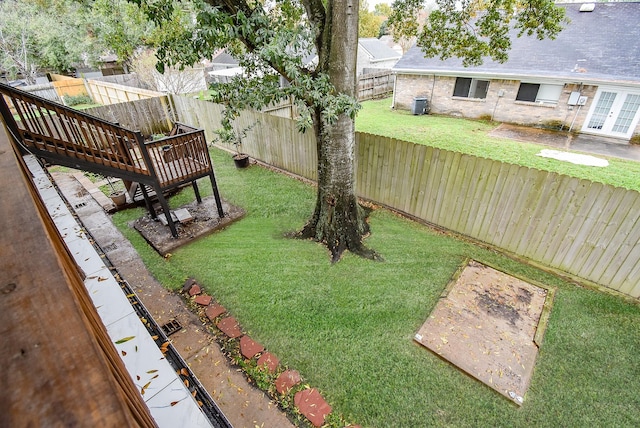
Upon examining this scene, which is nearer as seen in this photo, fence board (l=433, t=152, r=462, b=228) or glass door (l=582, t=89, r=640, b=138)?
fence board (l=433, t=152, r=462, b=228)

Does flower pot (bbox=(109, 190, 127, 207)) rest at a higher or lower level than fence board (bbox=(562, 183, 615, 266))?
lower

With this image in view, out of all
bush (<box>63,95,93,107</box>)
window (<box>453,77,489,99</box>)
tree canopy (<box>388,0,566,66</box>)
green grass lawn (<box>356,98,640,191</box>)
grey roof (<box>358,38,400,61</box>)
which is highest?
tree canopy (<box>388,0,566,66</box>)

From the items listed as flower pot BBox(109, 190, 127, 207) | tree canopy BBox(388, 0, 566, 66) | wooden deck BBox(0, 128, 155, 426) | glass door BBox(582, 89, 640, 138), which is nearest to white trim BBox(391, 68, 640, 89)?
glass door BBox(582, 89, 640, 138)

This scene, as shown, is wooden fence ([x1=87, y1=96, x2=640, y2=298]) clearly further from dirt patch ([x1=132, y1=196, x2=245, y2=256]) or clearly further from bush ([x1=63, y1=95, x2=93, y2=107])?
bush ([x1=63, y1=95, x2=93, y2=107])

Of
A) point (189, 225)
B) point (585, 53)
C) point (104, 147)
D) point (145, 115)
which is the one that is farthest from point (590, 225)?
point (145, 115)

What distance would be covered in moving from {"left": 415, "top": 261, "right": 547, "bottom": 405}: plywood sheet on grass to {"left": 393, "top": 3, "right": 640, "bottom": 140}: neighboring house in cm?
1153

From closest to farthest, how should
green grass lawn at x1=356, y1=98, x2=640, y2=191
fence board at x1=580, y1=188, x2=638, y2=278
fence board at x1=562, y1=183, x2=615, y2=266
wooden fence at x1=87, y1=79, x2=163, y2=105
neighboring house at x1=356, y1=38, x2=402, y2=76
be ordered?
fence board at x1=580, y1=188, x2=638, y2=278 → fence board at x1=562, y1=183, x2=615, y2=266 → green grass lawn at x1=356, y1=98, x2=640, y2=191 → wooden fence at x1=87, y1=79, x2=163, y2=105 → neighboring house at x1=356, y1=38, x2=402, y2=76

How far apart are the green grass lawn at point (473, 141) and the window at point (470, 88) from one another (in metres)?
1.29

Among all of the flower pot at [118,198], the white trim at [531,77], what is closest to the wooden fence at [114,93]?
the flower pot at [118,198]

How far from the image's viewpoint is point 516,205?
499 centimetres

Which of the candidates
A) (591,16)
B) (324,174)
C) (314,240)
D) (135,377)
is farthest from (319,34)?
(591,16)

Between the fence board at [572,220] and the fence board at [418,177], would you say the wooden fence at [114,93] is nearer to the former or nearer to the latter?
the fence board at [418,177]

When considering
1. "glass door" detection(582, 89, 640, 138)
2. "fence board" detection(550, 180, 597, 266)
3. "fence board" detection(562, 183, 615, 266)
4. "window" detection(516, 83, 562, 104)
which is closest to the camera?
"fence board" detection(562, 183, 615, 266)

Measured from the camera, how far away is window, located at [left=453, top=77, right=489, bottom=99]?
14079mm
